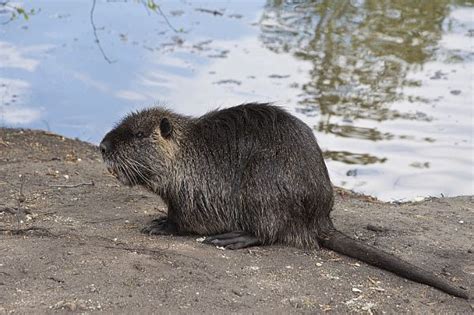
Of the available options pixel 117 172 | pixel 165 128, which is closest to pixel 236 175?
pixel 165 128

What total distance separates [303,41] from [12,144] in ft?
14.6

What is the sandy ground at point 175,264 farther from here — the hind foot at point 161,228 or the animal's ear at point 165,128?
the animal's ear at point 165,128

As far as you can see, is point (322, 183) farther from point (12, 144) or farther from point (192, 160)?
point (12, 144)

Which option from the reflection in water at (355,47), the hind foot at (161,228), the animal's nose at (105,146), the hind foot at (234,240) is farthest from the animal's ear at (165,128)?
the reflection in water at (355,47)

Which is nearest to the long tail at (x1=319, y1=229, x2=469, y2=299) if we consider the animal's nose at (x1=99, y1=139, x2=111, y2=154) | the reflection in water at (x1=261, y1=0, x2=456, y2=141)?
the animal's nose at (x1=99, y1=139, x2=111, y2=154)

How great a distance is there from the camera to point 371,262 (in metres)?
3.67

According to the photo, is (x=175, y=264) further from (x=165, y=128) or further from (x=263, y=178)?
(x=165, y=128)

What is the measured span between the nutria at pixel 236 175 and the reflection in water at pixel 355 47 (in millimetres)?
3389

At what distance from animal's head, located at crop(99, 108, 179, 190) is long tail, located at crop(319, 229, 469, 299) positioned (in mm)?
927

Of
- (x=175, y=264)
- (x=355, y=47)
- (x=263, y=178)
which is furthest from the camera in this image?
(x=355, y=47)

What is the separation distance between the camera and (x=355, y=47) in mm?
9266

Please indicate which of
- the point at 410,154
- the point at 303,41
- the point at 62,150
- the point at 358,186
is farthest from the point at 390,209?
the point at 303,41

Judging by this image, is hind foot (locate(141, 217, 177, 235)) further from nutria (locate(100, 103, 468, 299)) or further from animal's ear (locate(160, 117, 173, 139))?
animal's ear (locate(160, 117, 173, 139))

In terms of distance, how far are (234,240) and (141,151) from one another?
679mm
